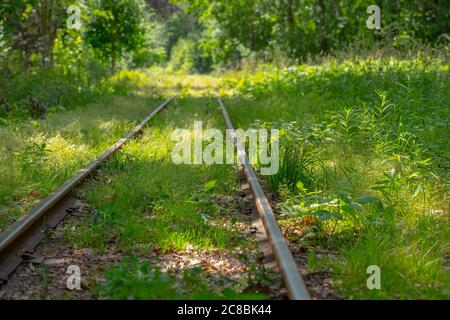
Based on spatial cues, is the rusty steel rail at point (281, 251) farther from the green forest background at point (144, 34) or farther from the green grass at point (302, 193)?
the green forest background at point (144, 34)

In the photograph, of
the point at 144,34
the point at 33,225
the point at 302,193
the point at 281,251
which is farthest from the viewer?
the point at 144,34

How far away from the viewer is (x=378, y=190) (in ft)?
15.2

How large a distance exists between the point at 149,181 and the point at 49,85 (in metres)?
8.30

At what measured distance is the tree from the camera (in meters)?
24.9

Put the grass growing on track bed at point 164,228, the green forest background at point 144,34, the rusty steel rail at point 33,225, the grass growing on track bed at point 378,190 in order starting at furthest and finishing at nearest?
the green forest background at point 144,34, the rusty steel rail at point 33,225, the grass growing on track bed at point 378,190, the grass growing on track bed at point 164,228

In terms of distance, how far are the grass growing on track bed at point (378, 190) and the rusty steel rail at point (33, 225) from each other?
1720mm

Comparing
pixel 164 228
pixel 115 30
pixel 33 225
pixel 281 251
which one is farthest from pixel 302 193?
pixel 115 30

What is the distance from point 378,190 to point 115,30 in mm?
22449

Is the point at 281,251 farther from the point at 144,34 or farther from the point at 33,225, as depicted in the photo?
the point at 144,34

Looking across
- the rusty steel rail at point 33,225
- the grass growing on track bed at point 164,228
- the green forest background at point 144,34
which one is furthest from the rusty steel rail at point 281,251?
the green forest background at point 144,34

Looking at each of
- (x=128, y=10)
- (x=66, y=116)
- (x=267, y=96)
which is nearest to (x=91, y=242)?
(x=66, y=116)

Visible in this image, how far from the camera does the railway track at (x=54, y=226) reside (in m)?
2.82

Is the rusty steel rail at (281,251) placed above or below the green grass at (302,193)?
above

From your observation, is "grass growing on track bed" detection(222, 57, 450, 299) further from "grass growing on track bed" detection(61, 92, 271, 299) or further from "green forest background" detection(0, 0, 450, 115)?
"green forest background" detection(0, 0, 450, 115)
